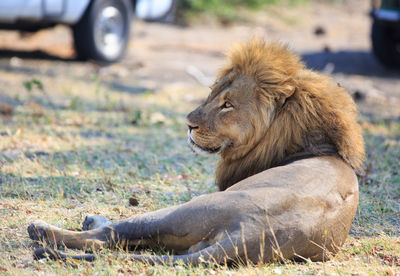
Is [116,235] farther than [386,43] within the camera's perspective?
No

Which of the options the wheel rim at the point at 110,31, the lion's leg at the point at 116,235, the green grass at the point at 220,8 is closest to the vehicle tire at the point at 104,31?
the wheel rim at the point at 110,31

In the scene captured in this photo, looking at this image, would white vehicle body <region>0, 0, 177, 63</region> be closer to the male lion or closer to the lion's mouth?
the lion's mouth

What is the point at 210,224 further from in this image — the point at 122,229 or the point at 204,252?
the point at 122,229

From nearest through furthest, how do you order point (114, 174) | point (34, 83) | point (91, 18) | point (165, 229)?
point (165, 229) < point (114, 174) < point (34, 83) < point (91, 18)

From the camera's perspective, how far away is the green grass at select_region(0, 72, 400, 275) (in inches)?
127

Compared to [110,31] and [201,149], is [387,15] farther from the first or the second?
[201,149]

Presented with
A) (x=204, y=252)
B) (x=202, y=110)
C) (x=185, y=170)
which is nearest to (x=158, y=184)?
(x=185, y=170)

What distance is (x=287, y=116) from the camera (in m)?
3.64

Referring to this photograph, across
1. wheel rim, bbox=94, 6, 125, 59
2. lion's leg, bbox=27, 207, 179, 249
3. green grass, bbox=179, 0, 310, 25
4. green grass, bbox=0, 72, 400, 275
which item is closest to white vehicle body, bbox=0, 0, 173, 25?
wheel rim, bbox=94, 6, 125, 59

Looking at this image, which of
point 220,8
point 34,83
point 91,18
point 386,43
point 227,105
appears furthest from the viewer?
point 220,8

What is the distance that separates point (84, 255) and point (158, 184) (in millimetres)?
1799

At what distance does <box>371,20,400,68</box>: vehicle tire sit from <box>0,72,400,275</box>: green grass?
2991 millimetres

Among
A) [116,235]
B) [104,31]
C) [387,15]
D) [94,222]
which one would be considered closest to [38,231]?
[94,222]

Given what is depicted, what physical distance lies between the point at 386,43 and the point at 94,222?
791cm
